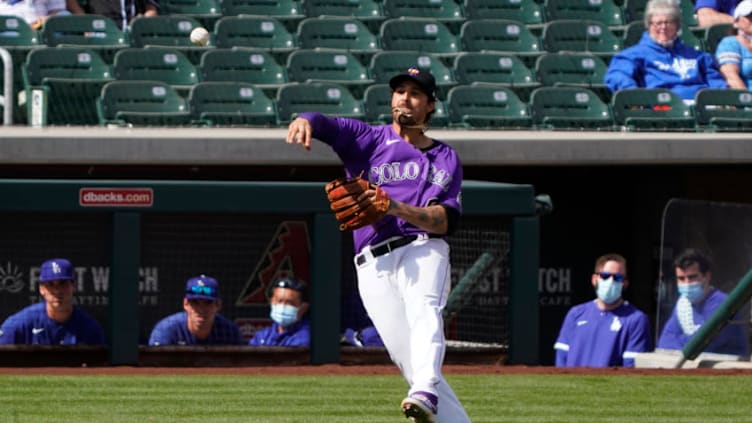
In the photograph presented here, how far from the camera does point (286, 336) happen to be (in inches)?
302

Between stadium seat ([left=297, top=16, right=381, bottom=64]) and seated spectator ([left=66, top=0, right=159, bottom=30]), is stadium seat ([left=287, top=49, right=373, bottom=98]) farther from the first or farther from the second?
seated spectator ([left=66, top=0, right=159, bottom=30])

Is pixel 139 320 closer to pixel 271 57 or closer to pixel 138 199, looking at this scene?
pixel 138 199

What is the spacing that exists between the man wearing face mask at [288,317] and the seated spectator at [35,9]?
3849 millimetres

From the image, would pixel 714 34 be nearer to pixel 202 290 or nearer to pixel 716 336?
pixel 716 336

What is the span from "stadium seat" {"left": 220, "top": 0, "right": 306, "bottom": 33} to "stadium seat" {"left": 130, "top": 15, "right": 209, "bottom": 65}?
691mm

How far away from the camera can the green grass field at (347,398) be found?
229 inches

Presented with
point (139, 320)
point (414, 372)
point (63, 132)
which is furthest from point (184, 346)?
point (414, 372)

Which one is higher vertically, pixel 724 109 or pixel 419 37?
pixel 419 37

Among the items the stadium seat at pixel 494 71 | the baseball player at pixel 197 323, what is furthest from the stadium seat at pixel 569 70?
the baseball player at pixel 197 323

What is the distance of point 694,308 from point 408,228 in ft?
11.9

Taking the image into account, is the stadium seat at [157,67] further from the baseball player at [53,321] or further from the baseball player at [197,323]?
the baseball player at [53,321]

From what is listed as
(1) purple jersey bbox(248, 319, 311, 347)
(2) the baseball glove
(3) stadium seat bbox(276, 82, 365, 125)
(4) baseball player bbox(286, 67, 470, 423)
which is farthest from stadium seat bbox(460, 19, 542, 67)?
(2) the baseball glove

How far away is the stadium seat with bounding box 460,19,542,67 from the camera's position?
37.4 ft

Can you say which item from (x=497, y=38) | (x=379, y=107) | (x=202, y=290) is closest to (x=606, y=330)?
(x=202, y=290)
